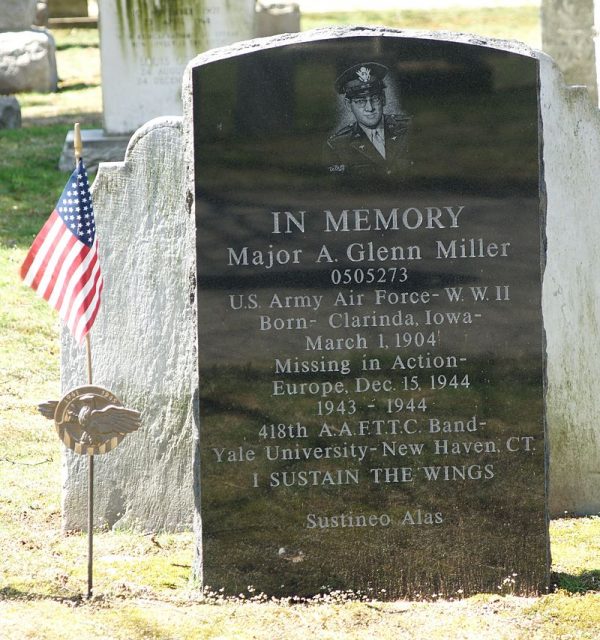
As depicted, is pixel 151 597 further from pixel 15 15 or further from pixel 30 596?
pixel 15 15

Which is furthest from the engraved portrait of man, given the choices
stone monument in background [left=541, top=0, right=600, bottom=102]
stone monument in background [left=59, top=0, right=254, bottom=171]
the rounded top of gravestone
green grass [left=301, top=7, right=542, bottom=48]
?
green grass [left=301, top=7, right=542, bottom=48]

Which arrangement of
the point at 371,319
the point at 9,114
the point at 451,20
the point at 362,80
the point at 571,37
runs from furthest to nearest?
the point at 451,20
the point at 571,37
the point at 9,114
the point at 371,319
the point at 362,80

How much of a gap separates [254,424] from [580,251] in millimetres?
1791

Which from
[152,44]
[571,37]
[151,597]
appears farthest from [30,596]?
[571,37]

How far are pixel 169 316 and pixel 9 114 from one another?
9107 mm

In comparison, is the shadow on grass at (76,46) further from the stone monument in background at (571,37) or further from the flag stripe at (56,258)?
the flag stripe at (56,258)

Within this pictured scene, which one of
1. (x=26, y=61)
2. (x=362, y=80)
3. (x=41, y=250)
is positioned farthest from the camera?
(x=26, y=61)

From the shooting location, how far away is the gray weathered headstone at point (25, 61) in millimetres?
15516

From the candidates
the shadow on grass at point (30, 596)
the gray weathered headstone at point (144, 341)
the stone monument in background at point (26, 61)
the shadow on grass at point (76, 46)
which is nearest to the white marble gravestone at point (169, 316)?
the gray weathered headstone at point (144, 341)

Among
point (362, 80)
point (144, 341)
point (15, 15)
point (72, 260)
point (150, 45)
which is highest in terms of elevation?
point (15, 15)

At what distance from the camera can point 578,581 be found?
4.60 metres

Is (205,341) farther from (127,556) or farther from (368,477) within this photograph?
(127,556)

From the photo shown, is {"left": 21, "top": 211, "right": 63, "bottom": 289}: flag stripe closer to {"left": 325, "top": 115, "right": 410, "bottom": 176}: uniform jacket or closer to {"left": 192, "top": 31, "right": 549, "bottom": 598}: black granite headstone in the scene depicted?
{"left": 192, "top": 31, "right": 549, "bottom": 598}: black granite headstone

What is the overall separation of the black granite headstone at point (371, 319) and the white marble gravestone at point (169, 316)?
621 mm
